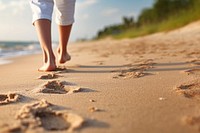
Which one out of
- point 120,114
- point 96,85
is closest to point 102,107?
point 120,114

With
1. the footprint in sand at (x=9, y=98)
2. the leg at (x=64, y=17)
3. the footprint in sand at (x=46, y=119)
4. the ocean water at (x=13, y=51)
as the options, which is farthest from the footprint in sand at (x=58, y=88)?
the ocean water at (x=13, y=51)

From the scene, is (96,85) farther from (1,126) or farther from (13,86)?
(1,126)

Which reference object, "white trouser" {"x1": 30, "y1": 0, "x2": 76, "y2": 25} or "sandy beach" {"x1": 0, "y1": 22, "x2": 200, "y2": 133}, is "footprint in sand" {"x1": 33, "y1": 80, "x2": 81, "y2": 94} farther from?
"white trouser" {"x1": 30, "y1": 0, "x2": 76, "y2": 25}

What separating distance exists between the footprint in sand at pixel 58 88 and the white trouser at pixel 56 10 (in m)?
0.81

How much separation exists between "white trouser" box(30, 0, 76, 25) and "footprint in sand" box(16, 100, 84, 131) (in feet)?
4.32

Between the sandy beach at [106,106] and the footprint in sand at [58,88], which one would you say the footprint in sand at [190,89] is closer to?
the sandy beach at [106,106]

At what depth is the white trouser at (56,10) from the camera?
7.92 feet

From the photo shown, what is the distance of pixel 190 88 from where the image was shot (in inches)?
61.1

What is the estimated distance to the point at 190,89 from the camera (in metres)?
1.53

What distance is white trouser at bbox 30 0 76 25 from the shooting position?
95.0 inches

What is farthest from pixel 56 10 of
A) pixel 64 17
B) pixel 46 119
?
pixel 46 119

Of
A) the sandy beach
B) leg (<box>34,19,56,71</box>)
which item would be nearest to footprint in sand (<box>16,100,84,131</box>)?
the sandy beach

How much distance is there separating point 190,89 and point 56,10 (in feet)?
5.34

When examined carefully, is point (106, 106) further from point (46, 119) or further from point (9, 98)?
point (9, 98)
